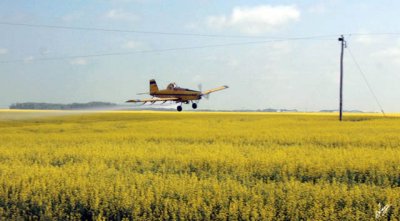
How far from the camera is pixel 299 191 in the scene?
1166 centimetres

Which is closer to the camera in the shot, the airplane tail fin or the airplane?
the airplane

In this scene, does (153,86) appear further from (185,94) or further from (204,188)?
(204,188)

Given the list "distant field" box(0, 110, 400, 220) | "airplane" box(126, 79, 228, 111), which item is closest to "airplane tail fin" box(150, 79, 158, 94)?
"airplane" box(126, 79, 228, 111)

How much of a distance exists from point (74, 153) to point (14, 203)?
9813 mm

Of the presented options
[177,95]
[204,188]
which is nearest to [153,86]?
[177,95]

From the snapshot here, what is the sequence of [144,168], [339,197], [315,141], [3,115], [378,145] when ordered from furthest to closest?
[3,115]
[315,141]
[378,145]
[144,168]
[339,197]

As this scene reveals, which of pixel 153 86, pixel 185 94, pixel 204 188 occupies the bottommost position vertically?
pixel 204 188

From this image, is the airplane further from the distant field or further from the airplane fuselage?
the distant field

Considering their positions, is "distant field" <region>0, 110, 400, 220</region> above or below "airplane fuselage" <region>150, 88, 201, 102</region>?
below

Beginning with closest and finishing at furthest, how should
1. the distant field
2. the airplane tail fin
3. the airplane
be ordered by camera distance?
the distant field
the airplane
the airplane tail fin

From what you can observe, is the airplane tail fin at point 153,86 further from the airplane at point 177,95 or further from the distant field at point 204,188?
the distant field at point 204,188

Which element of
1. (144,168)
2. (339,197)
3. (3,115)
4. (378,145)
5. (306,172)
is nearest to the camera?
(339,197)

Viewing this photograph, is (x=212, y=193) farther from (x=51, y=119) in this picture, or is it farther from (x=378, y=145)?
(x=51, y=119)

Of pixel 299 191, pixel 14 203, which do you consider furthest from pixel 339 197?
pixel 14 203
